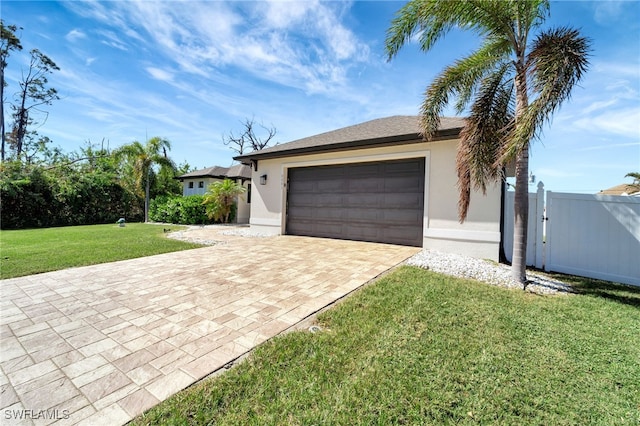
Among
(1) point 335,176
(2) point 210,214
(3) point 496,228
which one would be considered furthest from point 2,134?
(3) point 496,228

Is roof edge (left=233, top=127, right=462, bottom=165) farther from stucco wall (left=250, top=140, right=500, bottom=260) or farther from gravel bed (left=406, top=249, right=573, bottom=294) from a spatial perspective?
→ gravel bed (left=406, top=249, right=573, bottom=294)

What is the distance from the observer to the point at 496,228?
20.7 feet

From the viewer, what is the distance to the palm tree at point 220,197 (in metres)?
14.8

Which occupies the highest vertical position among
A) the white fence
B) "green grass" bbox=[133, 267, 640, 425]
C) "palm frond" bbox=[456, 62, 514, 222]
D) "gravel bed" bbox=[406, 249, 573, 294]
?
"palm frond" bbox=[456, 62, 514, 222]

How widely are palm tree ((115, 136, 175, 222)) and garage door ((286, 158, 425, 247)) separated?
43.1 ft

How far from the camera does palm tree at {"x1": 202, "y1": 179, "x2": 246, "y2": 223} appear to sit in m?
14.8

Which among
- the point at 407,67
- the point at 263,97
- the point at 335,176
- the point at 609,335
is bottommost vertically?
the point at 609,335

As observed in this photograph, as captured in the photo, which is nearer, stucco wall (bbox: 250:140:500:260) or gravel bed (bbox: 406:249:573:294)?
gravel bed (bbox: 406:249:573:294)

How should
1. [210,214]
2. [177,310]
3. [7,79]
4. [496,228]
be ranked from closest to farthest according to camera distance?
[177,310]
[496,228]
[210,214]
[7,79]

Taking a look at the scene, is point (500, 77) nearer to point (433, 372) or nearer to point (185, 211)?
point (433, 372)

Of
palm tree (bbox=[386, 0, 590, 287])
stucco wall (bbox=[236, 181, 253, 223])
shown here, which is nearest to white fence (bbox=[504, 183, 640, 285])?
palm tree (bbox=[386, 0, 590, 287])

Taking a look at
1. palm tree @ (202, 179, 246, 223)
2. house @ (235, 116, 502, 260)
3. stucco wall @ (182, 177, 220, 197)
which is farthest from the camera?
stucco wall @ (182, 177, 220, 197)

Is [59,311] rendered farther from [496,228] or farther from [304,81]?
[304,81]

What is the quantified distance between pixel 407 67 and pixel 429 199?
423 cm
